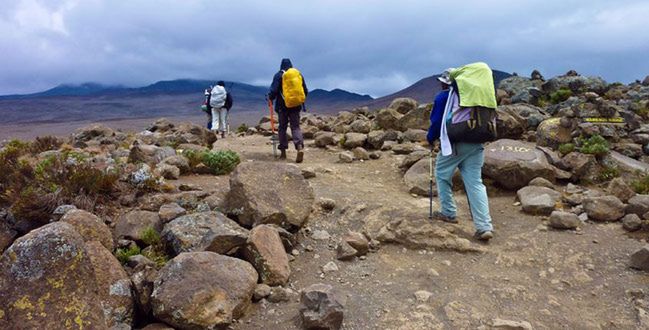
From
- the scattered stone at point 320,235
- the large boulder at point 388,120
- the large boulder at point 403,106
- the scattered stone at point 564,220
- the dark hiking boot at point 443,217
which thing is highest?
the large boulder at point 403,106

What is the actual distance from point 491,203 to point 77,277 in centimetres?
681

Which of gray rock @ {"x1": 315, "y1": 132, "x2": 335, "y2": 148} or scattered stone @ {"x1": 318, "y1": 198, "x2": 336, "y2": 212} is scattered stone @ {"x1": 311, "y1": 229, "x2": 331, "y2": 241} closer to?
scattered stone @ {"x1": 318, "y1": 198, "x2": 336, "y2": 212}

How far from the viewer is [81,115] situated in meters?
141

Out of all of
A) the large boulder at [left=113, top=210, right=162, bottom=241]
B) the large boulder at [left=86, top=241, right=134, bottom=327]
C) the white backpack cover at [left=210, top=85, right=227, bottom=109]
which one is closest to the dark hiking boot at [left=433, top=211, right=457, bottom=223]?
the large boulder at [left=113, top=210, right=162, bottom=241]

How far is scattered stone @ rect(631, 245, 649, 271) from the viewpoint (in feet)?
19.0

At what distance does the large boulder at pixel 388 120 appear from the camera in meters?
15.8

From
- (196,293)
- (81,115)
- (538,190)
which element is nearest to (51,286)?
(196,293)

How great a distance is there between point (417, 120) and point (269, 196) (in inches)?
370

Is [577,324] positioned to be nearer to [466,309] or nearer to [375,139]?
[466,309]

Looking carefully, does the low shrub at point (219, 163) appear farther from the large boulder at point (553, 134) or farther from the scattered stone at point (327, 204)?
the large boulder at point (553, 134)

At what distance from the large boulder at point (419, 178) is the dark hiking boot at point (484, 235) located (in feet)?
6.95

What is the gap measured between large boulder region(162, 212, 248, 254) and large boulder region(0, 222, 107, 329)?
178 cm

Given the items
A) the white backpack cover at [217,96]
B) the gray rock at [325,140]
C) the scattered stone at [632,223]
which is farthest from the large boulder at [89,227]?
the white backpack cover at [217,96]

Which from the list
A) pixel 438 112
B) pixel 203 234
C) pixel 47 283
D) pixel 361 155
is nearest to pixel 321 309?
pixel 203 234
